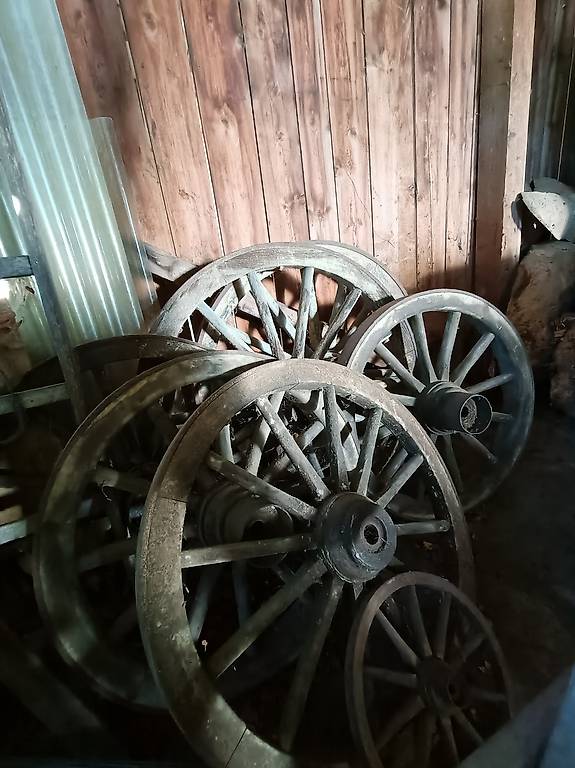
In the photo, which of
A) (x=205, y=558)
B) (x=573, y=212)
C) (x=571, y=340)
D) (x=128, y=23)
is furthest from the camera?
(x=573, y=212)

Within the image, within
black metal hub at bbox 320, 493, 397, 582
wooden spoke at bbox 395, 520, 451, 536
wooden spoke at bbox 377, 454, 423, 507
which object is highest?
black metal hub at bbox 320, 493, 397, 582

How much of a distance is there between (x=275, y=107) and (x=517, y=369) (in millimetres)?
1545

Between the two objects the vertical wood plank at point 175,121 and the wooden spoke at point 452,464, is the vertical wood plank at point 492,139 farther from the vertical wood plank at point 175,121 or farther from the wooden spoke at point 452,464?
the vertical wood plank at point 175,121

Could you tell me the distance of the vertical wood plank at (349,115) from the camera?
187 centimetres

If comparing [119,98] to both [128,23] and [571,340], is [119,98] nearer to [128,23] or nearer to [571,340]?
[128,23]

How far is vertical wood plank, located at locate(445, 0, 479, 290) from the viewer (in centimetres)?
212

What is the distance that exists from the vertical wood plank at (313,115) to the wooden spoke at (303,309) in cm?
34

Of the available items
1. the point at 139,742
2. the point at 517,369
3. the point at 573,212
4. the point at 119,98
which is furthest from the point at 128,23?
the point at 573,212

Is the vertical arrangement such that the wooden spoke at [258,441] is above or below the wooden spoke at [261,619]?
above

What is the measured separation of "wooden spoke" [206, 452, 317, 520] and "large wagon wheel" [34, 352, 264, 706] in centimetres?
25

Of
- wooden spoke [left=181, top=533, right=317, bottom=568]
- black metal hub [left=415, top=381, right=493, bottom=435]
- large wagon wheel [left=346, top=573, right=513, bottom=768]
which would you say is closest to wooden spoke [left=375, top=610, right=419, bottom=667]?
large wagon wheel [left=346, top=573, right=513, bottom=768]

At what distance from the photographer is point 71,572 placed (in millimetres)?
1185

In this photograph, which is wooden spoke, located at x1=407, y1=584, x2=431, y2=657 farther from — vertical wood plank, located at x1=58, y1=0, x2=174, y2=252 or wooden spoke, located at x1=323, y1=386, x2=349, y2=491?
vertical wood plank, located at x1=58, y1=0, x2=174, y2=252

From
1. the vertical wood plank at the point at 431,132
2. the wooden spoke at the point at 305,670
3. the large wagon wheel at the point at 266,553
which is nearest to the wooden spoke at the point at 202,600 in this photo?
the large wagon wheel at the point at 266,553
